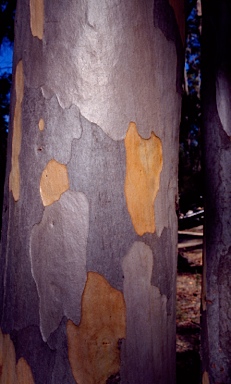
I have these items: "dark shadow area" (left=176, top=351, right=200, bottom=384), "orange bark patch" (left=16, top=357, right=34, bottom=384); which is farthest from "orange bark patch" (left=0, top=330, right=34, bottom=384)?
"dark shadow area" (left=176, top=351, right=200, bottom=384)

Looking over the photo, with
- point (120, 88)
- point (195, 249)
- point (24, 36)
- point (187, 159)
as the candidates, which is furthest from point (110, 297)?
point (187, 159)

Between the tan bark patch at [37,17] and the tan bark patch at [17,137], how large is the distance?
58 millimetres

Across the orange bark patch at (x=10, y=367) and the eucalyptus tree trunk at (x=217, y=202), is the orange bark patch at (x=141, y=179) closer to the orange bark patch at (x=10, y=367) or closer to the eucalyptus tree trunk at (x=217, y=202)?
the orange bark patch at (x=10, y=367)

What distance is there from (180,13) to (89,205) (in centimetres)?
38

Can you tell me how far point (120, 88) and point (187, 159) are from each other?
4.36 m

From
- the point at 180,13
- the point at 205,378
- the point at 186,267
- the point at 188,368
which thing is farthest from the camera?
the point at 186,267

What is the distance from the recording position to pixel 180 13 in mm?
639

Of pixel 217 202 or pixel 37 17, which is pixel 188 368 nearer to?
pixel 217 202

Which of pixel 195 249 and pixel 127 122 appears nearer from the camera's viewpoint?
pixel 127 122

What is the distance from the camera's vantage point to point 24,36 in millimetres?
604

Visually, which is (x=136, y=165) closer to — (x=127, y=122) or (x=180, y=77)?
(x=127, y=122)

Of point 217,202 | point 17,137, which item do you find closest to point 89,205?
point 17,137

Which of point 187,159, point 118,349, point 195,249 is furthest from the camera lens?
point 187,159

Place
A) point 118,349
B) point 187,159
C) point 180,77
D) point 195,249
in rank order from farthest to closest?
point 187,159 < point 195,249 < point 180,77 < point 118,349
